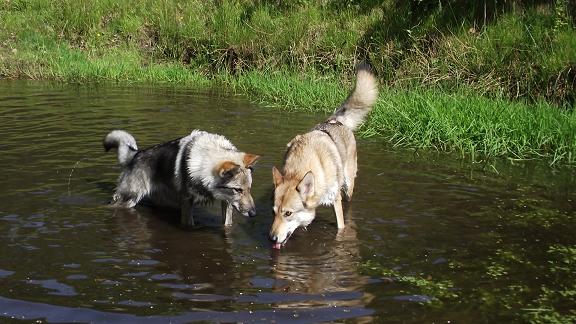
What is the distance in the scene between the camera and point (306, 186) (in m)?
6.97

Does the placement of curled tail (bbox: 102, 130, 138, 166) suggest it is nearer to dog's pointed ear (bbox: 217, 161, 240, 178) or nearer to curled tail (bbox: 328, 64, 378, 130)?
dog's pointed ear (bbox: 217, 161, 240, 178)

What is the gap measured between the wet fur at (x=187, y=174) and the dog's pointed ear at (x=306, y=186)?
72cm

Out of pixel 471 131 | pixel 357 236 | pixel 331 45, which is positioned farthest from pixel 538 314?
pixel 331 45

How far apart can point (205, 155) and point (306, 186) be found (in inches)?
59.7

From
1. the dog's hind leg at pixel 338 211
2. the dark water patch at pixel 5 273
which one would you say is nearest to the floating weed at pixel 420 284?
the dog's hind leg at pixel 338 211

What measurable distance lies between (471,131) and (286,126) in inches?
139

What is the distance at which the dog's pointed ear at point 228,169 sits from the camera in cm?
737

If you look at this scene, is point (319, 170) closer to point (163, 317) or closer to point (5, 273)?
point (163, 317)

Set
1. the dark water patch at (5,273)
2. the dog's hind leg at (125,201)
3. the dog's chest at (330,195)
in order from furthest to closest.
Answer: the dog's hind leg at (125,201) < the dog's chest at (330,195) < the dark water patch at (5,273)

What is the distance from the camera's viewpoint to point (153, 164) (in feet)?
27.5

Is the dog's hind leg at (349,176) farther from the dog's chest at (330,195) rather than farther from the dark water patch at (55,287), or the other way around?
the dark water patch at (55,287)

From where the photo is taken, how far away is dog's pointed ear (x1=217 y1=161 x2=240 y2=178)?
737 centimetres

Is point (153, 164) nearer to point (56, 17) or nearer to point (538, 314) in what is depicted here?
point (538, 314)

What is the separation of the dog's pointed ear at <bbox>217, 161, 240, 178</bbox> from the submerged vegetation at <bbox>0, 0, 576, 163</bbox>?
492 centimetres
